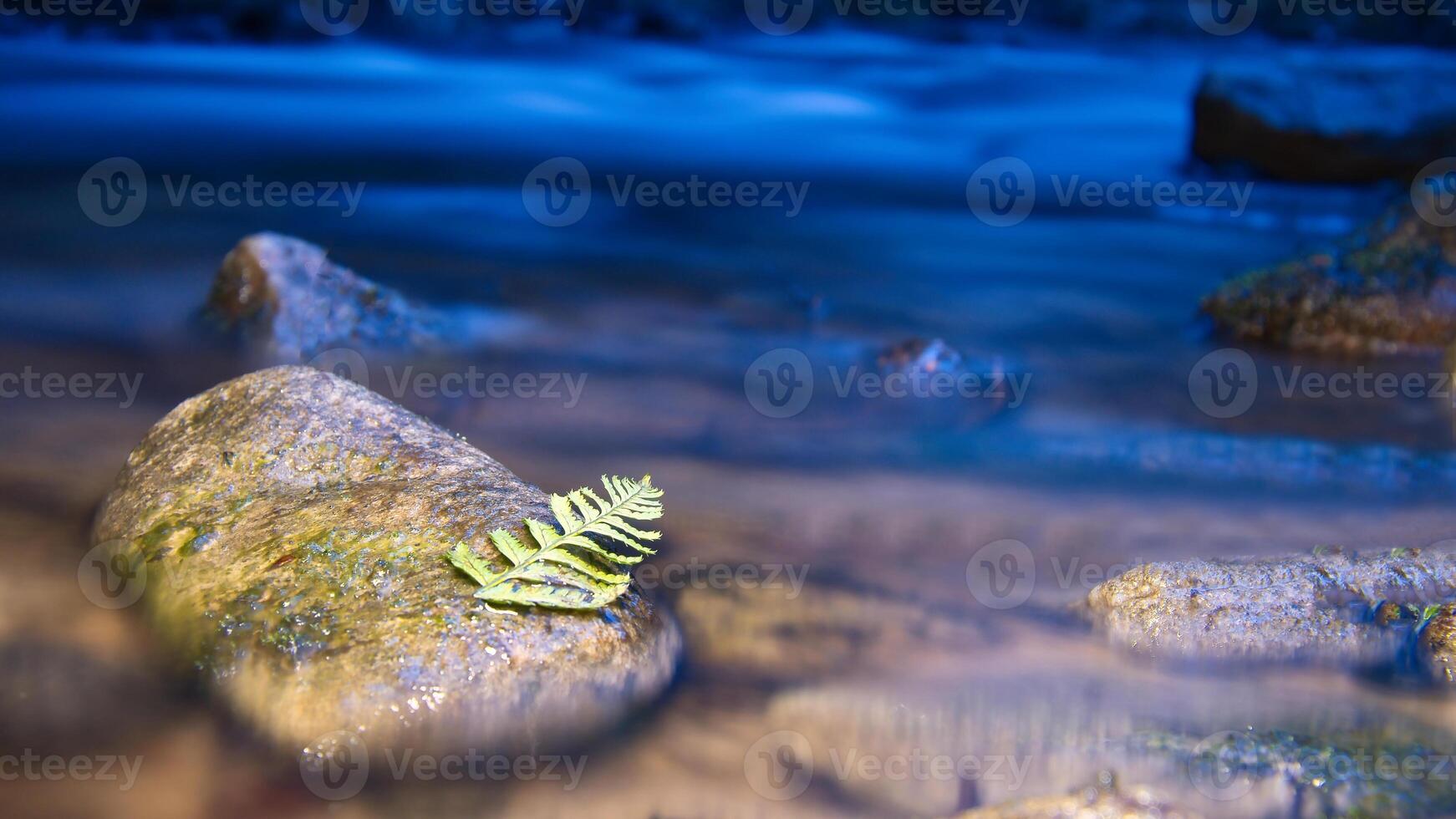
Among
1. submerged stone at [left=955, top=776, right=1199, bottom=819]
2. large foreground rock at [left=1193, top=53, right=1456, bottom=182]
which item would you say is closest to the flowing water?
large foreground rock at [left=1193, top=53, right=1456, bottom=182]

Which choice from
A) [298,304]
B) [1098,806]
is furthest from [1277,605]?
[298,304]

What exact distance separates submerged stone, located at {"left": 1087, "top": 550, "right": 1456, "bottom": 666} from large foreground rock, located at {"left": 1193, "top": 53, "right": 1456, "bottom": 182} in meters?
7.58

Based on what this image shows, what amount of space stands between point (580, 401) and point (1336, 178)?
778 cm

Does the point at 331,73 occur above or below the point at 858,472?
above

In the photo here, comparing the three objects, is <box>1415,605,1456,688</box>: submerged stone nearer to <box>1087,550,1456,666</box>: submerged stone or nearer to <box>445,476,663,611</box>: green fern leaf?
<box>1087,550,1456,666</box>: submerged stone

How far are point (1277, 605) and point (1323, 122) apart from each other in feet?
26.5

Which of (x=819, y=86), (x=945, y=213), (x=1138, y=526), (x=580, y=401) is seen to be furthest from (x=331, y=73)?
(x=1138, y=526)

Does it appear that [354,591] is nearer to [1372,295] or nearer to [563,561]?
[563,561]

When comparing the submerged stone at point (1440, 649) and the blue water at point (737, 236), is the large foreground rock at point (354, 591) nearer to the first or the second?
the blue water at point (737, 236)

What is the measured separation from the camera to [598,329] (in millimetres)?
6168

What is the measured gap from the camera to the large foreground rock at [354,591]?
8.43 feet

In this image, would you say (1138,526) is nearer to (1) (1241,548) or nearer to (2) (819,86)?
(1) (1241,548)

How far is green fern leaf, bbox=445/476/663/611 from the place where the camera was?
2674 mm

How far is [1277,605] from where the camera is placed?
310 cm
